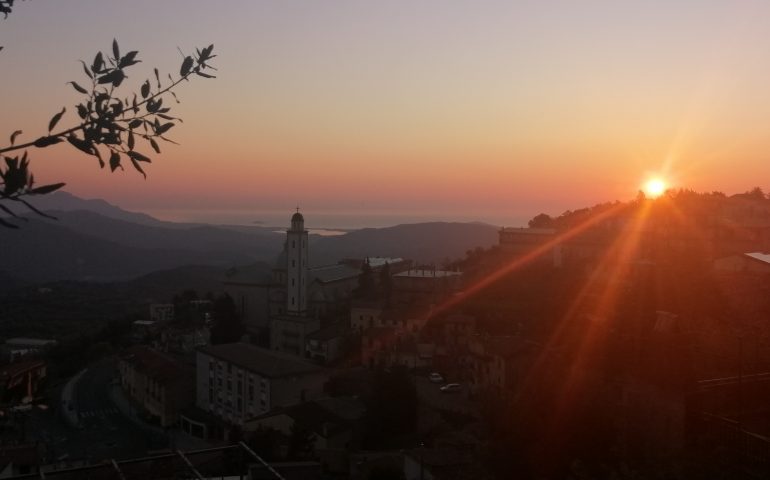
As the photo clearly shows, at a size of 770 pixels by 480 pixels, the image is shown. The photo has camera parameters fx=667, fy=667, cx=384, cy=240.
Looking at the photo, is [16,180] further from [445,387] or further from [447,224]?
[447,224]

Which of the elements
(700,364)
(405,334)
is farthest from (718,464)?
(405,334)

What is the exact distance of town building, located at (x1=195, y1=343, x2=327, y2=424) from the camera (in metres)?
19.1

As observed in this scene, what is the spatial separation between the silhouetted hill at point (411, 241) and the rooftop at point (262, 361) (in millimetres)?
45419

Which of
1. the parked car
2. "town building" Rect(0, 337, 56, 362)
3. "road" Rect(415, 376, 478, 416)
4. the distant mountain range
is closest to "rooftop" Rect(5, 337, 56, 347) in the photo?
"town building" Rect(0, 337, 56, 362)

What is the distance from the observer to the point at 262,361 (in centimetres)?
2059

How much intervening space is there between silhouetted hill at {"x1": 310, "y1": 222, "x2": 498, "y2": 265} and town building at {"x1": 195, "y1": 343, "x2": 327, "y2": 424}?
45.6 m

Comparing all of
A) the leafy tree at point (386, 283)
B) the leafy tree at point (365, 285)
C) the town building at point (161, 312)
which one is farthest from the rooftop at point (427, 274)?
the town building at point (161, 312)

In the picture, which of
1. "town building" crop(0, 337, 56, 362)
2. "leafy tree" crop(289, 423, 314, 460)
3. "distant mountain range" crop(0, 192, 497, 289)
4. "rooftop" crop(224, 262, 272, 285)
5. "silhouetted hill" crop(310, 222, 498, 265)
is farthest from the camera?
"distant mountain range" crop(0, 192, 497, 289)

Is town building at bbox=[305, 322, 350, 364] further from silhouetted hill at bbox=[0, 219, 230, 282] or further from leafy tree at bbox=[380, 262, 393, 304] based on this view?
silhouetted hill at bbox=[0, 219, 230, 282]

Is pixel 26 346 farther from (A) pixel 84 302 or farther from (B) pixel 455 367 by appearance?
(B) pixel 455 367

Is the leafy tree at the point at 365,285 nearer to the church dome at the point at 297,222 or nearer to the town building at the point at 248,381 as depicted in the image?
the church dome at the point at 297,222

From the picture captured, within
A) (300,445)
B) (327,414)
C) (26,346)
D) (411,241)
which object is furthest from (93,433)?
(411,241)

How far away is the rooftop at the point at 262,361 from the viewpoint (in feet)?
63.8

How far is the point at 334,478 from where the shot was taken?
12.0 meters
